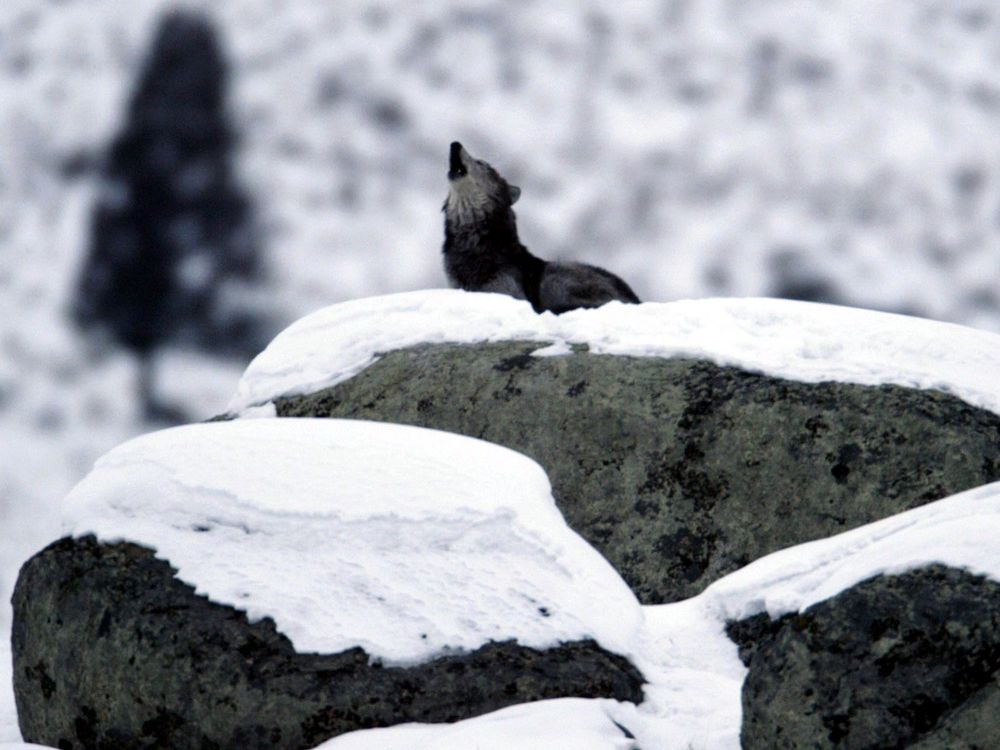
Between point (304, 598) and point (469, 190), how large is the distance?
263 inches

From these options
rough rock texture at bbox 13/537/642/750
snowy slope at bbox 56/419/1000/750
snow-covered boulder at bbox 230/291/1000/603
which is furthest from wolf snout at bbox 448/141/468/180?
rough rock texture at bbox 13/537/642/750

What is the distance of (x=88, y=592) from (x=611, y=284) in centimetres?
629

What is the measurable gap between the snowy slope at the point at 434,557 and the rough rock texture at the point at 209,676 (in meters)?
0.09

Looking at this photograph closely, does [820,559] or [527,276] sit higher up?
[527,276]

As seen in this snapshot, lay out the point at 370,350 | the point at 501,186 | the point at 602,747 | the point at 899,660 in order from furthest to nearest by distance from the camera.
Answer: the point at 501,186 < the point at 370,350 < the point at 602,747 < the point at 899,660

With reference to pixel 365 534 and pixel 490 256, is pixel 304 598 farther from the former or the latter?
pixel 490 256

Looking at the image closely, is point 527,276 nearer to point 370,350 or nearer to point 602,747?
point 370,350

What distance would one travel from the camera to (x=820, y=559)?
547 centimetres

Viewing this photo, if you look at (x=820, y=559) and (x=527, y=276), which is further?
(x=527, y=276)

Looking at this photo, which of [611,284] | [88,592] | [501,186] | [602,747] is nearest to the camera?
[602,747]

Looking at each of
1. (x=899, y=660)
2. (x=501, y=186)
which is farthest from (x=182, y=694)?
(x=501, y=186)

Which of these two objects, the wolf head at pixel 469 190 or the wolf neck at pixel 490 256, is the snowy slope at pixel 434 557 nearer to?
the wolf neck at pixel 490 256

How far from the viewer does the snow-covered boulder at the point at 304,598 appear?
16.1ft

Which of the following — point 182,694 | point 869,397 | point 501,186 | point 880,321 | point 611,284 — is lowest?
point 182,694
